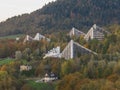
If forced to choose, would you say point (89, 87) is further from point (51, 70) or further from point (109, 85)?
point (51, 70)

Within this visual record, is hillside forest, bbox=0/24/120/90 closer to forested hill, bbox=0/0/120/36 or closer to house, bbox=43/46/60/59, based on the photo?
house, bbox=43/46/60/59

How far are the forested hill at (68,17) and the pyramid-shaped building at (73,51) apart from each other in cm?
4538

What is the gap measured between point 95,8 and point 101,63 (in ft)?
254

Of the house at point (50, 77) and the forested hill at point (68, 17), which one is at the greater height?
the forested hill at point (68, 17)

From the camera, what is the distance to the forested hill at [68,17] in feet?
493

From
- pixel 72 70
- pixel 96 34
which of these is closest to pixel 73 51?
pixel 72 70

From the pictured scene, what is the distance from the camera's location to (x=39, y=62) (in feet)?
299

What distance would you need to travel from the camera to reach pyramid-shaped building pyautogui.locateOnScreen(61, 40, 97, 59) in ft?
317

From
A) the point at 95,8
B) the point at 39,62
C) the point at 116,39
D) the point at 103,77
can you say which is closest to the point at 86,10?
the point at 95,8

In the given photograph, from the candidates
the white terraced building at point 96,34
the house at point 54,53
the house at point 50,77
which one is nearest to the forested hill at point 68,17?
the white terraced building at point 96,34

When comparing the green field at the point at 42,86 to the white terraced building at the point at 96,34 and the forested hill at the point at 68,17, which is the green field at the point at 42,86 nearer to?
the white terraced building at the point at 96,34

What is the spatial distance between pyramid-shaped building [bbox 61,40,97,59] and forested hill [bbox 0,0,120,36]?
4538 cm

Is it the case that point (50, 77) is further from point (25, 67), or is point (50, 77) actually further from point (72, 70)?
point (25, 67)

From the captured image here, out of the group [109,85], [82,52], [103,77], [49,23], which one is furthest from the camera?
[49,23]
